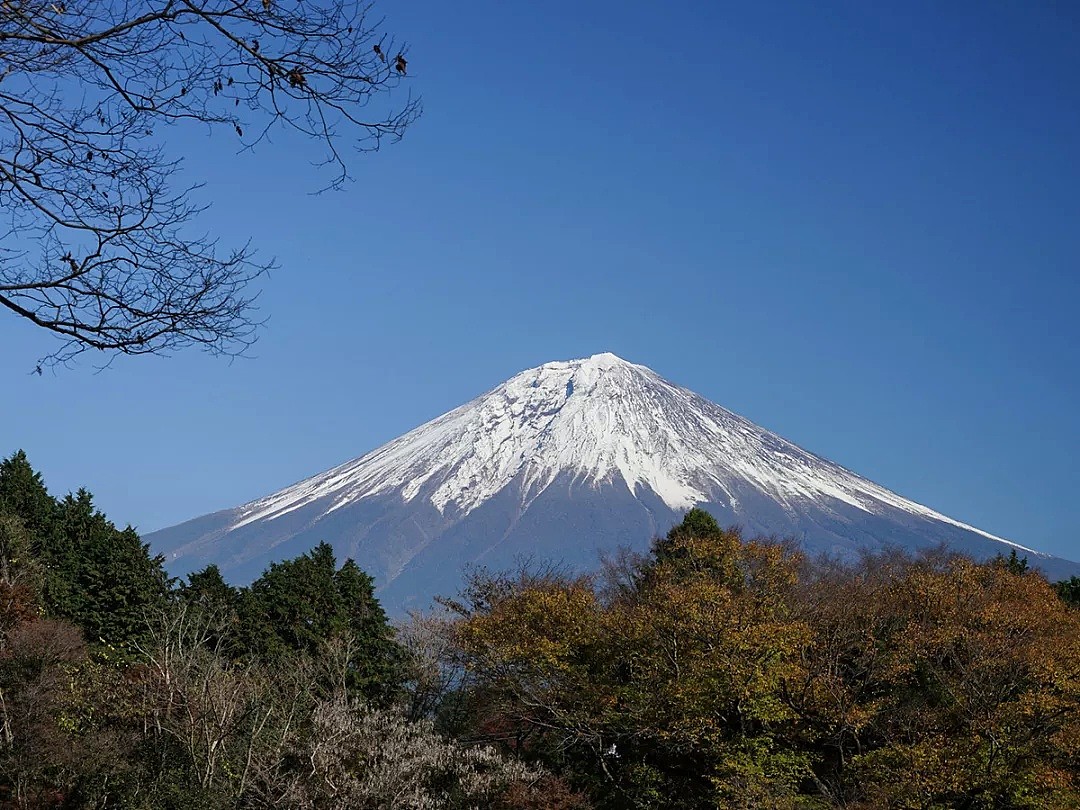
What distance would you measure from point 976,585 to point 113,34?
19.8 m

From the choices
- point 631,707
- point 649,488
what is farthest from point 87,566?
point 649,488

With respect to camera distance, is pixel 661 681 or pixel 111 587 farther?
pixel 111 587

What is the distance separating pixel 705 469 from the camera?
7126 inches

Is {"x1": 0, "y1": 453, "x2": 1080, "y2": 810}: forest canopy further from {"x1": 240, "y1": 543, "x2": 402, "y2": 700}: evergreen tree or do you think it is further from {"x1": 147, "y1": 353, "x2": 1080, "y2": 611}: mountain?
{"x1": 147, "y1": 353, "x2": 1080, "y2": 611}: mountain

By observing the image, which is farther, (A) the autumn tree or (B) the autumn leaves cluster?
(A) the autumn tree

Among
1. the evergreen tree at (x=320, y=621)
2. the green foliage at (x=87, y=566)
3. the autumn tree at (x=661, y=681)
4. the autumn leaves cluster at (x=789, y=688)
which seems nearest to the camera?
the autumn leaves cluster at (x=789, y=688)

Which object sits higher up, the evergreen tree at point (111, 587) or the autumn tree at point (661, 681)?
the evergreen tree at point (111, 587)

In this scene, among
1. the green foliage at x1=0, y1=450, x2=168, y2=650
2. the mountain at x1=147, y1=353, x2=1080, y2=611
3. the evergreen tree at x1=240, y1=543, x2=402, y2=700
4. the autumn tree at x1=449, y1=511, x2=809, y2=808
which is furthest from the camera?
the mountain at x1=147, y1=353, x2=1080, y2=611

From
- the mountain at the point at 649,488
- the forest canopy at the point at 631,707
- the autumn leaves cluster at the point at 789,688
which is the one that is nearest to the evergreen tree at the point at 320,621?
the forest canopy at the point at 631,707

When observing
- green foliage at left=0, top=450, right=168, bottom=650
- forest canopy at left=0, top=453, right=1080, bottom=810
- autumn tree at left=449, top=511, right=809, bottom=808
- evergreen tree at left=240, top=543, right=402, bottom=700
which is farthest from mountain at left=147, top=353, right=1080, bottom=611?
forest canopy at left=0, top=453, right=1080, bottom=810

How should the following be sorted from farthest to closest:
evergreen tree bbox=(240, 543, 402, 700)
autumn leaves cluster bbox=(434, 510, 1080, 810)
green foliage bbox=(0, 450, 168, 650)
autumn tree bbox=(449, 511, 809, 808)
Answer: evergreen tree bbox=(240, 543, 402, 700), green foliage bbox=(0, 450, 168, 650), autumn tree bbox=(449, 511, 809, 808), autumn leaves cluster bbox=(434, 510, 1080, 810)

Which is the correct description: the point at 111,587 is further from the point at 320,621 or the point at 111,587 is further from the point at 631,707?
the point at 631,707

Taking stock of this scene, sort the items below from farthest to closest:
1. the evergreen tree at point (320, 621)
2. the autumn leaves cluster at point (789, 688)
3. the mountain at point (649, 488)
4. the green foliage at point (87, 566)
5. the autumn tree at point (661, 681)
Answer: the mountain at point (649, 488), the evergreen tree at point (320, 621), the green foliage at point (87, 566), the autumn tree at point (661, 681), the autumn leaves cluster at point (789, 688)

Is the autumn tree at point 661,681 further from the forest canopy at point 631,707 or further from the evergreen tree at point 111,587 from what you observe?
the evergreen tree at point 111,587
